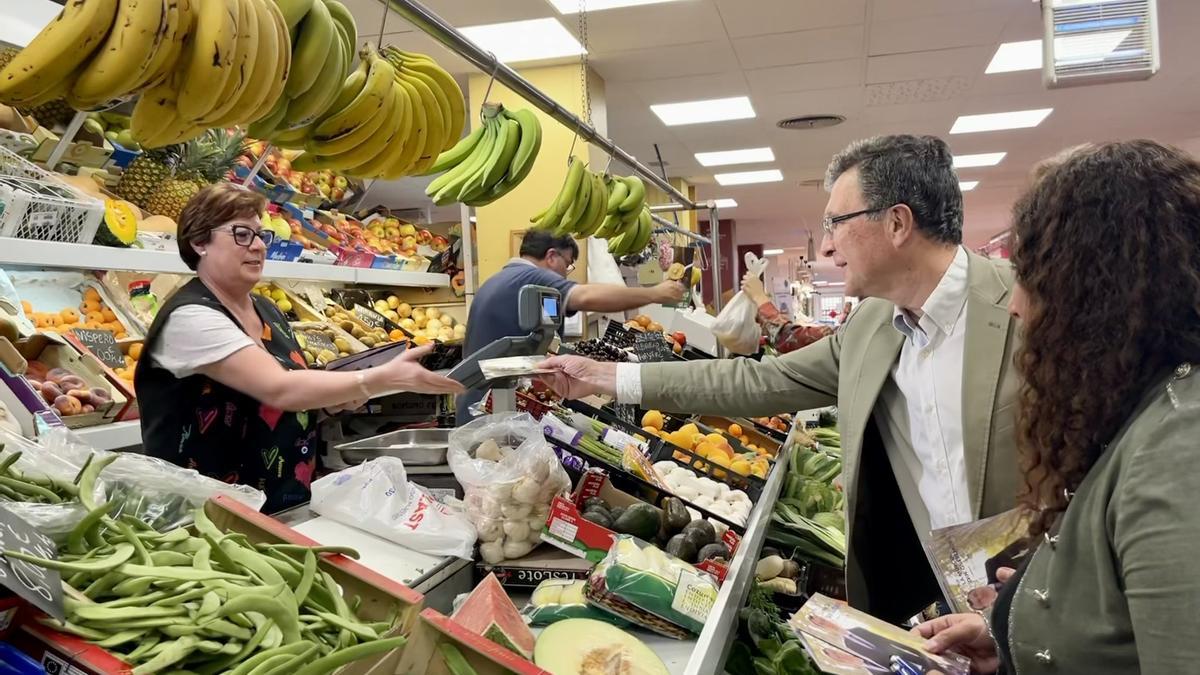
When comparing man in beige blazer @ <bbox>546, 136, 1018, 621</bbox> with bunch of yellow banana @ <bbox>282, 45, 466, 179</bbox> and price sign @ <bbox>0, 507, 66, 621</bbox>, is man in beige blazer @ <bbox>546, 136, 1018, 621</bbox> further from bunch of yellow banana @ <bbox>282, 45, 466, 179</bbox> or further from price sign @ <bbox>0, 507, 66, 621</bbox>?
price sign @ <bbox>0, 507, 66, 621</bbox>

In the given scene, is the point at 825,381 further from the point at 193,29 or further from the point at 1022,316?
the point at 193,29

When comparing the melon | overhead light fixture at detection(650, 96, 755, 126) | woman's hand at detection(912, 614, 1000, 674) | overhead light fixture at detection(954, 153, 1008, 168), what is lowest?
woman's hand at detection(912, 614, 1000, 674)

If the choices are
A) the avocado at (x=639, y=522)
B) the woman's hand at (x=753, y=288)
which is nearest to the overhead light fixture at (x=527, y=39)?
the woman's hand at (x=753, y=288)

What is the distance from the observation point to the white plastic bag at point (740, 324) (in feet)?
17.1

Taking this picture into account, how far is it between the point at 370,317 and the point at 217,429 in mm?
3159

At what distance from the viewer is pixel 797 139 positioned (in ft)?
30.7

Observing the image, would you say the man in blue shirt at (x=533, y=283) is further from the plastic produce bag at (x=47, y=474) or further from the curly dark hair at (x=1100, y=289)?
the curly dark hair at (x=1100, y=289)

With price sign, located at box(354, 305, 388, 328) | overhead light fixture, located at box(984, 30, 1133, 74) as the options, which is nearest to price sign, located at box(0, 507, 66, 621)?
price sign, located at box(354, 305, 388, 328)

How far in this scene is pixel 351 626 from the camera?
40.4 inches

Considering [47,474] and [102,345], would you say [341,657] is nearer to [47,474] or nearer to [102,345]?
[47,474]

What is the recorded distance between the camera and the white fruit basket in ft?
9.29

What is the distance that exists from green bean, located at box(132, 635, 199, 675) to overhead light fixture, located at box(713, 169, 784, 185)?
1122cm

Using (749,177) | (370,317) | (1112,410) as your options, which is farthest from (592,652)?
(749,177)

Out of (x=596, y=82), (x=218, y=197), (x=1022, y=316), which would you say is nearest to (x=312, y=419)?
(x=218, y=197)
